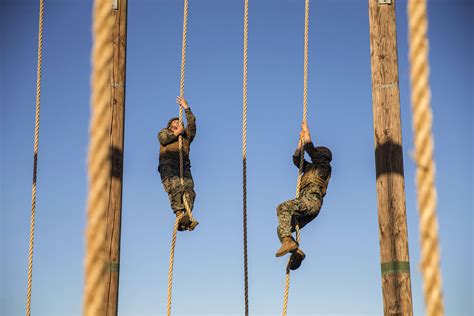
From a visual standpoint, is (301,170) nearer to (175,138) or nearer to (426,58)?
(175,138)

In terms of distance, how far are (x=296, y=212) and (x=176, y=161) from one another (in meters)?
1.25

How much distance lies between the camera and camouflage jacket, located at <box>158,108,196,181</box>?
641cm

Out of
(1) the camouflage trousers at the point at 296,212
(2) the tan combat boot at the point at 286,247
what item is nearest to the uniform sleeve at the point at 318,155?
(1) the camouflage trousers at the point at 296,212

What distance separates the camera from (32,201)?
559 cm

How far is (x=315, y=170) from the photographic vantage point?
6266 millimetres

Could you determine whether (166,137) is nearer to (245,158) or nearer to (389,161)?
(245,158)

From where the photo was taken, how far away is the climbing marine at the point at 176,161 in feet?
20.3

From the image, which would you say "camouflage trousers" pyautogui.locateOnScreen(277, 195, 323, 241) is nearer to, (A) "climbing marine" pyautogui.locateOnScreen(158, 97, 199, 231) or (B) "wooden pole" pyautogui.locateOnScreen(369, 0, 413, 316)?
(A) "climbing marine" pyautogui.locateOnScreen(158, 97, 199, 231)

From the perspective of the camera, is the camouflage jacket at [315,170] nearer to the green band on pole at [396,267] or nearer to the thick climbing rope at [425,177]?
the green band on pole at [396,267]

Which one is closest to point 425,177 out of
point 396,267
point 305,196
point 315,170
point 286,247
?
point 396,267

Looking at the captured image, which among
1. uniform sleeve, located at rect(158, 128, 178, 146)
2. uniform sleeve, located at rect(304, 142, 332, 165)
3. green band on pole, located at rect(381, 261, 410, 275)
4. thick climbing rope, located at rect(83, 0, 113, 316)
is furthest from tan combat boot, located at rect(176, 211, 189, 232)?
thick climbing rope, located at rect(83, 0, 113, 316)

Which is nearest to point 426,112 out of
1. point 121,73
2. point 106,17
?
point 106,17

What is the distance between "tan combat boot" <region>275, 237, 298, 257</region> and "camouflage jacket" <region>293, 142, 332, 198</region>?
0.61m

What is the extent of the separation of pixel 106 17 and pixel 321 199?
4579 mm
